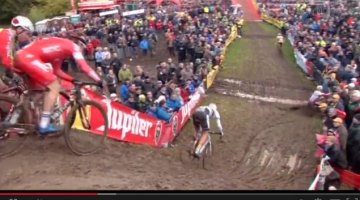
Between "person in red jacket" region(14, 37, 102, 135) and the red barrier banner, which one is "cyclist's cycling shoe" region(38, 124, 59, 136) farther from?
the red barrier banner

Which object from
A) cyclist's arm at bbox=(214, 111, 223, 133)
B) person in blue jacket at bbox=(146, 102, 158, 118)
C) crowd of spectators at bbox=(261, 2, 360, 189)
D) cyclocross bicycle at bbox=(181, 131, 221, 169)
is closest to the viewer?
crowd of spectators at bbox=(261, 2, 360, 189)

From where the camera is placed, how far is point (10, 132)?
8344 mm

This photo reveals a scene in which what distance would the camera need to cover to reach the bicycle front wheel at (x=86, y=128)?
867cm

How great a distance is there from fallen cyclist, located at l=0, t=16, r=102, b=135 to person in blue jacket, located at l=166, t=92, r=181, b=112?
7.59 metres

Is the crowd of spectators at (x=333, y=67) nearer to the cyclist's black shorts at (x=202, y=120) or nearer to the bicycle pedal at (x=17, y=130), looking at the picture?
the cyclist's black shorts at (x=202, y=120)

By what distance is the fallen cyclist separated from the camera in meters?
7.99

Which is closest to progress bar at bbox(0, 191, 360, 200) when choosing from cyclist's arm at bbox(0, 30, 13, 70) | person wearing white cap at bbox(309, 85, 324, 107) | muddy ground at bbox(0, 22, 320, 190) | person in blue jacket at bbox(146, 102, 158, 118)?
muddy ground at bbox(0, 22, 320, 190)

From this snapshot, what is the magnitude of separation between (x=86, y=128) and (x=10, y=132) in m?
1.24

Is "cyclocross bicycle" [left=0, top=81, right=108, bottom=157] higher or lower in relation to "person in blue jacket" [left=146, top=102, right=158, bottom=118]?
higher

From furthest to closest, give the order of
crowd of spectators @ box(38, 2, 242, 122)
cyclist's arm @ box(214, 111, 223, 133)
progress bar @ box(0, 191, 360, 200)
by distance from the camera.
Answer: crowd of spectators @ box(38, 2, 242, 122) < cyclist's arm @ box(214, 111, 223, 133) < progress bar @ box(0, 191, 360, 200)

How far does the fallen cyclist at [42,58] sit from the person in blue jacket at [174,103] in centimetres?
759

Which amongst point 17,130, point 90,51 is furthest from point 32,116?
point 90,51

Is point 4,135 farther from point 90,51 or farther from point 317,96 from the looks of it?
point 90,51

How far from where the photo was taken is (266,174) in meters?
12.6
